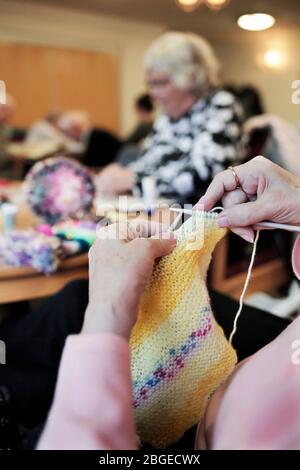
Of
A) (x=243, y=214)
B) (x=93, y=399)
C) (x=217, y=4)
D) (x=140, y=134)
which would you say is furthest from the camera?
(x=140, y=134)

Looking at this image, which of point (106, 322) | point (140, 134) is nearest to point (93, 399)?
point (106, 322)

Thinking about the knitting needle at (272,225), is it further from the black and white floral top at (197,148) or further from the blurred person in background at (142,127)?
the blurred person in background at (142,127)

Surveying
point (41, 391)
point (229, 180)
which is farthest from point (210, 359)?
point (41, 391)

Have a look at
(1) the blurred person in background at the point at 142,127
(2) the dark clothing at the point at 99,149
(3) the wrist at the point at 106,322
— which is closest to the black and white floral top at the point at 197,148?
(3) the wrist at the point at 106,322

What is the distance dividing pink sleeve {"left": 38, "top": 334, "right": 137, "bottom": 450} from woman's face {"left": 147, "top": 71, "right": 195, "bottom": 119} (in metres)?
1.17

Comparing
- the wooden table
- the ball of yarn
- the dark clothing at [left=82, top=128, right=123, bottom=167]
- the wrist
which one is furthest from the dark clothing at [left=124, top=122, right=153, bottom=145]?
the wrist

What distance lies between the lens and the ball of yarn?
1054 millimetres

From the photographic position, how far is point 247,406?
0.44 m

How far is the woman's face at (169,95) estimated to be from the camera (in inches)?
56.6

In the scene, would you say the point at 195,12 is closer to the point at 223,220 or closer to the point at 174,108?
the point at 174,108

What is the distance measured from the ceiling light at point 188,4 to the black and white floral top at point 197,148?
22 centimetres

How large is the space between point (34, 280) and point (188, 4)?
794 mm

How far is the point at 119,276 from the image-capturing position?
395 mm
